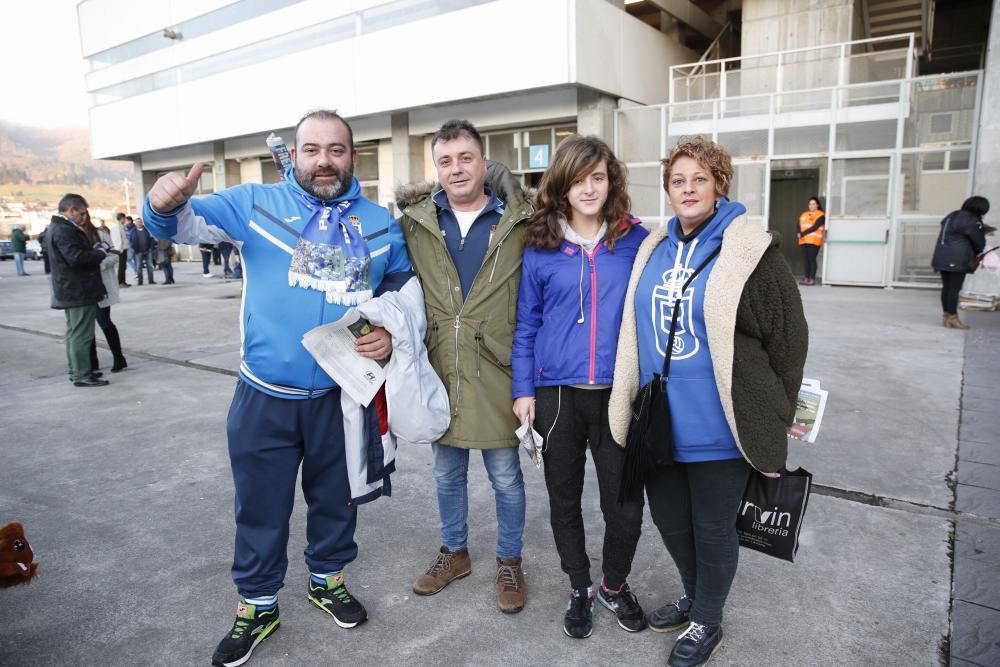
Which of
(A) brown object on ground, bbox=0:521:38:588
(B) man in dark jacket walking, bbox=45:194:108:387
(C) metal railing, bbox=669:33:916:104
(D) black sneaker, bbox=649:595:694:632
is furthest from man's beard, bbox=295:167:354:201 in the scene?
(C) metal railing, bbox=669:33:916:104

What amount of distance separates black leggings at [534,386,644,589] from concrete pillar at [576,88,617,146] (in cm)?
1277

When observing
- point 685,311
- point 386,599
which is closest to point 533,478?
point 386,599

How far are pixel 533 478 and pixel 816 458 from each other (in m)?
1.81

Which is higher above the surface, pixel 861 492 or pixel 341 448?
pixel 341 448

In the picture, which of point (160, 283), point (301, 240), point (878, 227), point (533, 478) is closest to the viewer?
point (301, 240)

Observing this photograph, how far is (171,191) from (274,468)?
1046 mm

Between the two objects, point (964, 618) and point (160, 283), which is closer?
point (964, 618)

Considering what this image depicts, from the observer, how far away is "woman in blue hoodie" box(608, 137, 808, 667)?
2.11 m

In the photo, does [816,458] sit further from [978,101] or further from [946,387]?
[978,101]

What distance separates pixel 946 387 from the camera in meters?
5.64

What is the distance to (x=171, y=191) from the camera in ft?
7.07

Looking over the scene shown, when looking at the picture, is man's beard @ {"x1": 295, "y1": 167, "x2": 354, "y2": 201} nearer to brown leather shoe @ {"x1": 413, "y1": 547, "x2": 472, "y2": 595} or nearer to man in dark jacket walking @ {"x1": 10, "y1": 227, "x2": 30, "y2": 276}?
brown leather shoe @ {"x1": 413, "y1": 547, "x2": 472, "y2": 595}

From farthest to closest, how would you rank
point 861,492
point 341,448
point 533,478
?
1. point 533,478
2. point 861,492
3. point 341,448

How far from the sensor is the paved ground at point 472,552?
8.04ft
